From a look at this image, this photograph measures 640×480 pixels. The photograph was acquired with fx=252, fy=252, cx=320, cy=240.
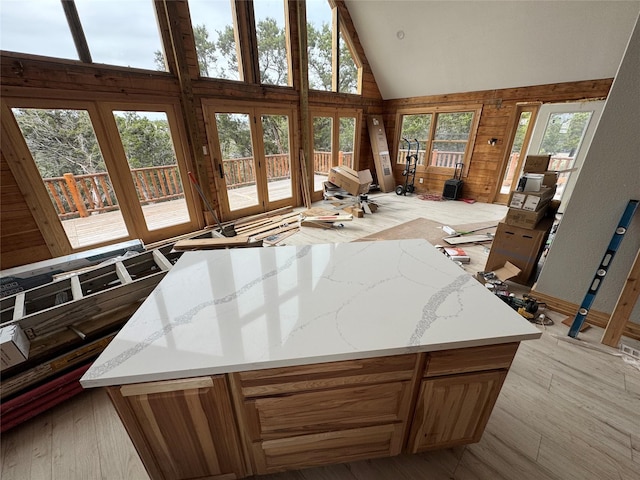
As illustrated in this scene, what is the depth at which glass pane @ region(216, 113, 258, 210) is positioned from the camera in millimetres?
4117

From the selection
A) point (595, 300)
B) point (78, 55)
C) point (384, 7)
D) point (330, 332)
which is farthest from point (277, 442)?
point (384, 7)

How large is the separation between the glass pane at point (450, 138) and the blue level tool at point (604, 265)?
4479 mm

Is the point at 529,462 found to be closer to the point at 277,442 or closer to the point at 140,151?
the point at 277,442

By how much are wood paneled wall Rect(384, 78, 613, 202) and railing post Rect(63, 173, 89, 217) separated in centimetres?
679

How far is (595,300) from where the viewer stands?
2.05 meters

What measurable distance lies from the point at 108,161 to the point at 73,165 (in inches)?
17.2

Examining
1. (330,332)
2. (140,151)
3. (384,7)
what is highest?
(384,7)

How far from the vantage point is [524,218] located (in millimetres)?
2492

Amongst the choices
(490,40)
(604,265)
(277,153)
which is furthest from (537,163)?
(277,153)

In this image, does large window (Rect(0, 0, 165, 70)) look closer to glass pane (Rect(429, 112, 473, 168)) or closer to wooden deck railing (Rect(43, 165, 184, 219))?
wooden deck railing (Rect(43, 165, 184, 219))

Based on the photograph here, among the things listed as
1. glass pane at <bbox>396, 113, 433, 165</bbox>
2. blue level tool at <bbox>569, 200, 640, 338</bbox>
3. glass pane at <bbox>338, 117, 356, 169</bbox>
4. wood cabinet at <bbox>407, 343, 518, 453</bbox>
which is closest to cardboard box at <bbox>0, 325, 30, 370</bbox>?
wood cabinet at <bbox>407, 343, 518, 453</bbox>

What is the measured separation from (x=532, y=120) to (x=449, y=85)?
1.73 m

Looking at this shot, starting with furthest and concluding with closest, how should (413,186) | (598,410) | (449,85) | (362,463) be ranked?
(413,186), (449,85), (598,410), (362,463)

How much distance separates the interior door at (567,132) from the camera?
424 centimetres
